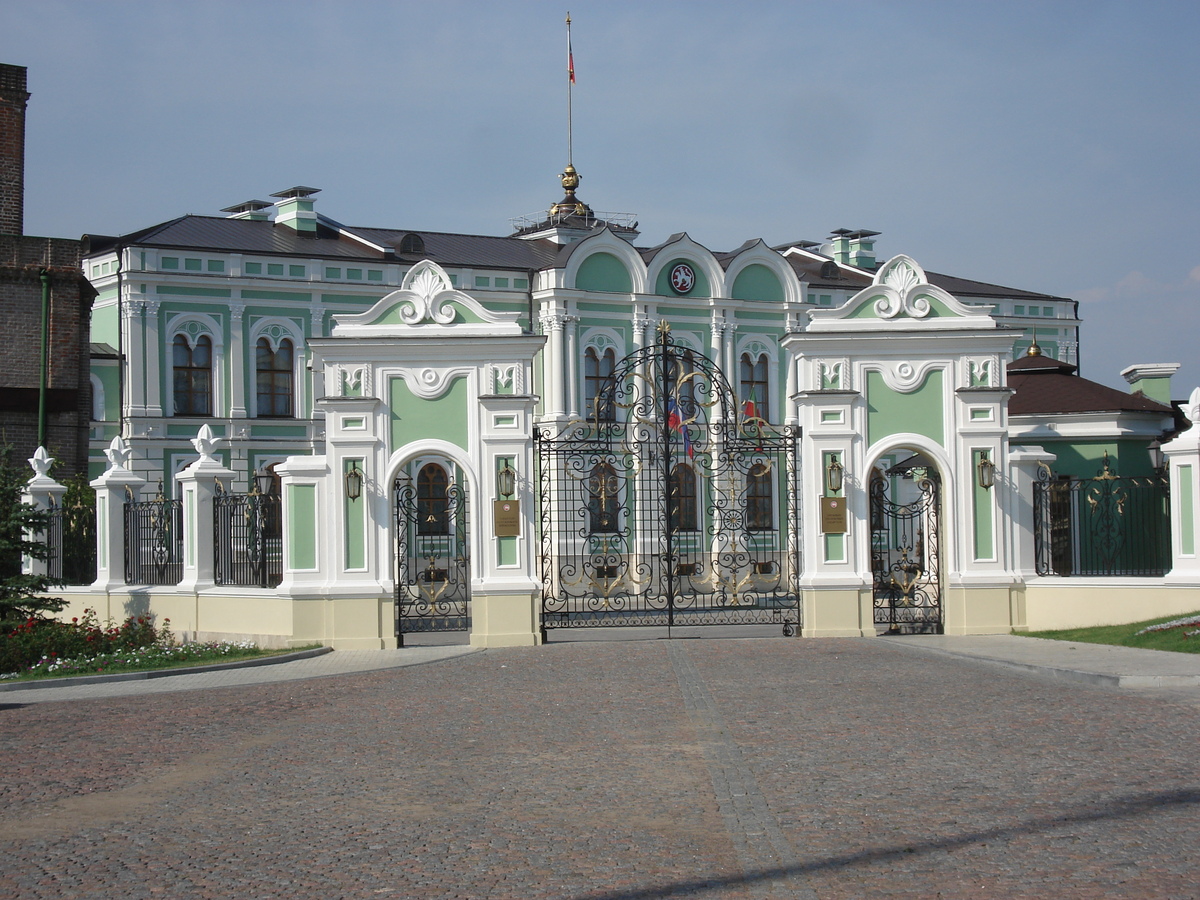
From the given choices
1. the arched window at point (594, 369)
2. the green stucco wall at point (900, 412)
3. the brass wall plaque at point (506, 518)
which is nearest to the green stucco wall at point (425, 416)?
A: the brass wall plaque at point (506, 518)

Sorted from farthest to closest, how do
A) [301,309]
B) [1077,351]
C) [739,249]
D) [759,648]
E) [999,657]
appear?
[1077,351] < [739,249] < [301,309] < [759,648] < [999,657]

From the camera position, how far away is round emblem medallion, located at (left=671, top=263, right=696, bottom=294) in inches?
1630

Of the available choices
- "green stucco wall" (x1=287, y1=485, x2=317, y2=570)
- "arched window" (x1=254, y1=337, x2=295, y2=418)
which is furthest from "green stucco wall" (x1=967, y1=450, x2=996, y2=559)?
"arched window" (x1=254, y1=337, x2=295, y2=418)

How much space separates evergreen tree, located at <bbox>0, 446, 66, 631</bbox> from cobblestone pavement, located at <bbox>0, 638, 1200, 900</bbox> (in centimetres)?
466

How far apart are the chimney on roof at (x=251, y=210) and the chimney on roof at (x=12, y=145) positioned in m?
16.6

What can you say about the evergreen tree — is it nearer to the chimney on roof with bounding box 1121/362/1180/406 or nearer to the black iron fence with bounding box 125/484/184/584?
the black iron fence with bounding box 125/484/184/584

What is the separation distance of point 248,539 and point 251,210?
1077 inches

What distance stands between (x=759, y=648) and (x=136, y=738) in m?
8.13

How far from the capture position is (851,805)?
7.97m

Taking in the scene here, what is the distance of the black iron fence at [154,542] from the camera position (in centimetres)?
1998

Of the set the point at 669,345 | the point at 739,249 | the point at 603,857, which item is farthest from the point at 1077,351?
the point at 603,857

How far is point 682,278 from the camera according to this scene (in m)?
41.5

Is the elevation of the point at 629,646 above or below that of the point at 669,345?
below

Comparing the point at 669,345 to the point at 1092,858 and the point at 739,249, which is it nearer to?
the point at 1092,858
